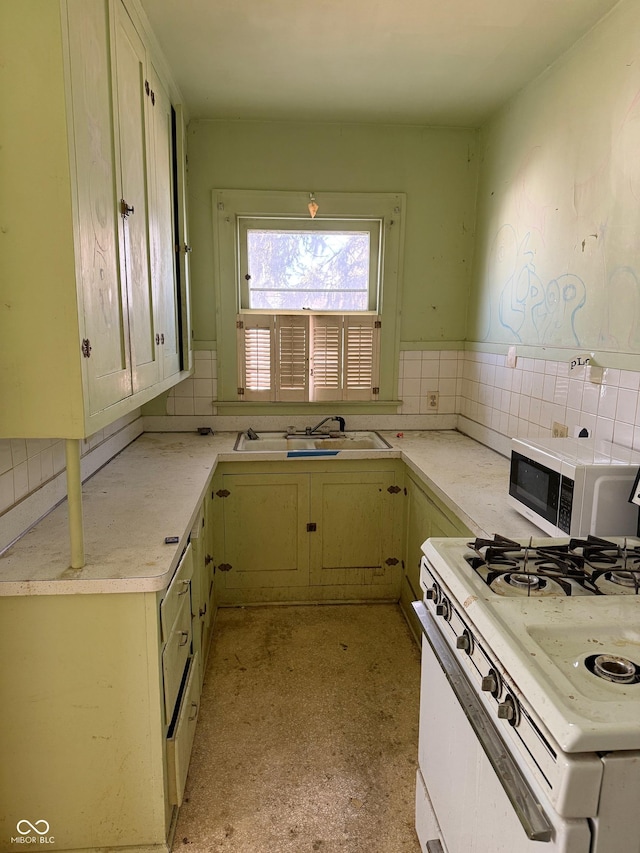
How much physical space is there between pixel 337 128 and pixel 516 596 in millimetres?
2902

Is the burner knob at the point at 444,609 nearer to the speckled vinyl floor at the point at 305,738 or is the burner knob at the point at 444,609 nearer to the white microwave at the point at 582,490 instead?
the white microwave at the point at 582,490

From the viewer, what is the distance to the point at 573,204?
2254 mm

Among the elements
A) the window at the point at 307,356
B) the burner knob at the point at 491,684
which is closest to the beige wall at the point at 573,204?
the window at the point at 307,356

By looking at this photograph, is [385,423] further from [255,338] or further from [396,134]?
[396,134]

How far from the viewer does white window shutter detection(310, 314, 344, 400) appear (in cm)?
331

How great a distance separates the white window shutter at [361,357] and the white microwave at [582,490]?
1.61 meters

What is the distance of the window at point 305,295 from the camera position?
128 inches

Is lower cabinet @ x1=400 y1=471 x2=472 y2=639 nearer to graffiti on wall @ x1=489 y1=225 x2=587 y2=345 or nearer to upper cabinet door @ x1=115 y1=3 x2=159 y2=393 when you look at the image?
graffiti on wall @ x1=489 y1=225 x2=587 y2=345

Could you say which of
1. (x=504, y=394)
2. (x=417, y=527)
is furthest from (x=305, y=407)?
(x=504, y=394)

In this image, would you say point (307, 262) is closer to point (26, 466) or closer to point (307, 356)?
point (307, 356)

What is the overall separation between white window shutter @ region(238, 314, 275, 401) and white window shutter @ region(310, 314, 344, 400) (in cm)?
26

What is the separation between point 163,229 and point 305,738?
2205 mm

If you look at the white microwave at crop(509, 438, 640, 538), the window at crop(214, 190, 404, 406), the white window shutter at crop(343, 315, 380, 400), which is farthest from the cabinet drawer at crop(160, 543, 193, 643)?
the white window shutter at crop(343, 315, 380, 400)

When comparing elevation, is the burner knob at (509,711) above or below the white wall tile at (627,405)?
below
